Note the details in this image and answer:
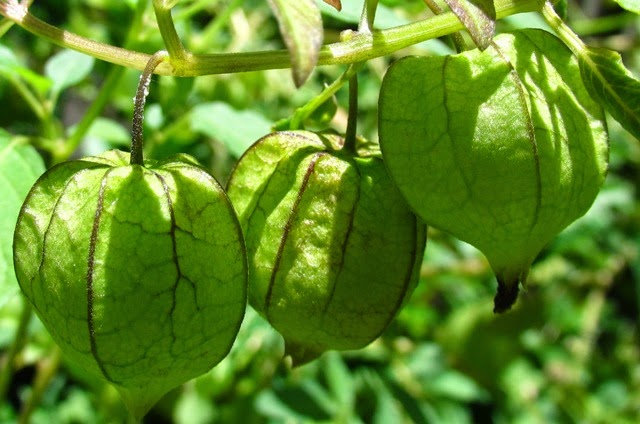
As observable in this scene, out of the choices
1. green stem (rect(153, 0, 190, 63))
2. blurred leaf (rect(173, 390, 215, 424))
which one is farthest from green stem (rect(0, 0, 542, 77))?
blurred leaf (rect(173, 390, 215, 424))

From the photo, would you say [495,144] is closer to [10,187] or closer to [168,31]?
[168,31]

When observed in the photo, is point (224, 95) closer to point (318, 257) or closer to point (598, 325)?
point (318, 257)

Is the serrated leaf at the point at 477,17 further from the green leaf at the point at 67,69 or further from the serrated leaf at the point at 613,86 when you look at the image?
the green leaf at the point at 67,69

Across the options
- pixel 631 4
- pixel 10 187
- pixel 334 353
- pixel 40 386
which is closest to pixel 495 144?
pixel 631 4

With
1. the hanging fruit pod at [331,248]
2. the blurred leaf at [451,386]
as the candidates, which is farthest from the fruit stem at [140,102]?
the blurred leaf at [451,386]

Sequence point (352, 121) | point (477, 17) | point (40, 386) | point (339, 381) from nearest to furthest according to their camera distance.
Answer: point (477, 17), point (352, 121), point (40, 386), point (339, 381)
